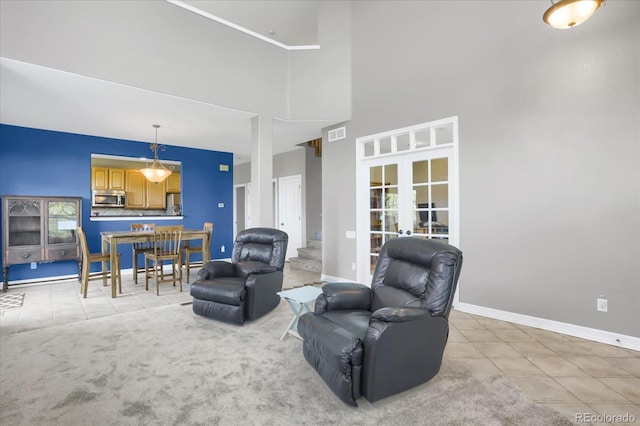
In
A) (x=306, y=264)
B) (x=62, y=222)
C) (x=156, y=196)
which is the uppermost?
(x=156, y=196)

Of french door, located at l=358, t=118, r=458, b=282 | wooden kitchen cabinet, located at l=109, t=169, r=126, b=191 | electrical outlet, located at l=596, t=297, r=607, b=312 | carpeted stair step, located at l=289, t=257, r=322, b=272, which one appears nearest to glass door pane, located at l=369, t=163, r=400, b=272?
french door, located at l=358, t=118, r=458, b=282

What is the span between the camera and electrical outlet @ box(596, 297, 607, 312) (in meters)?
2.91

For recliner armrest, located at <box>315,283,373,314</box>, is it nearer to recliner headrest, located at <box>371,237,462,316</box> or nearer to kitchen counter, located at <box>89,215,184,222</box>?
recliner headrest, located at <box>371,237,462,316</box>

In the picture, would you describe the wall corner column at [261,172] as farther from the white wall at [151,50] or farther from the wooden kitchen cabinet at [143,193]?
the wooden kitchen cabinet at [143,193]

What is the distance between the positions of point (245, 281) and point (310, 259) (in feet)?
10.3

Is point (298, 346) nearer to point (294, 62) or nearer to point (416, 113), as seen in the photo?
point (416, 113)

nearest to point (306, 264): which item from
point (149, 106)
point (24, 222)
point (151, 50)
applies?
point (149, 106)

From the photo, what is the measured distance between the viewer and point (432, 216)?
418 centimetres

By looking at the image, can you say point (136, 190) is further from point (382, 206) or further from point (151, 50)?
point (382, 206)

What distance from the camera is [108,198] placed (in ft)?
25.6

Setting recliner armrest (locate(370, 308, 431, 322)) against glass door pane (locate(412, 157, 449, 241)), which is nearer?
recliner armrest (locate(370, 308, 431, 322))

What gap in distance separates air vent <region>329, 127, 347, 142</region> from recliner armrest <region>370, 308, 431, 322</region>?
12.1 feet

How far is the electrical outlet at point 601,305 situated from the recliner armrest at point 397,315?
6.83 feet

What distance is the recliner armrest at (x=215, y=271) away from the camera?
367cm
